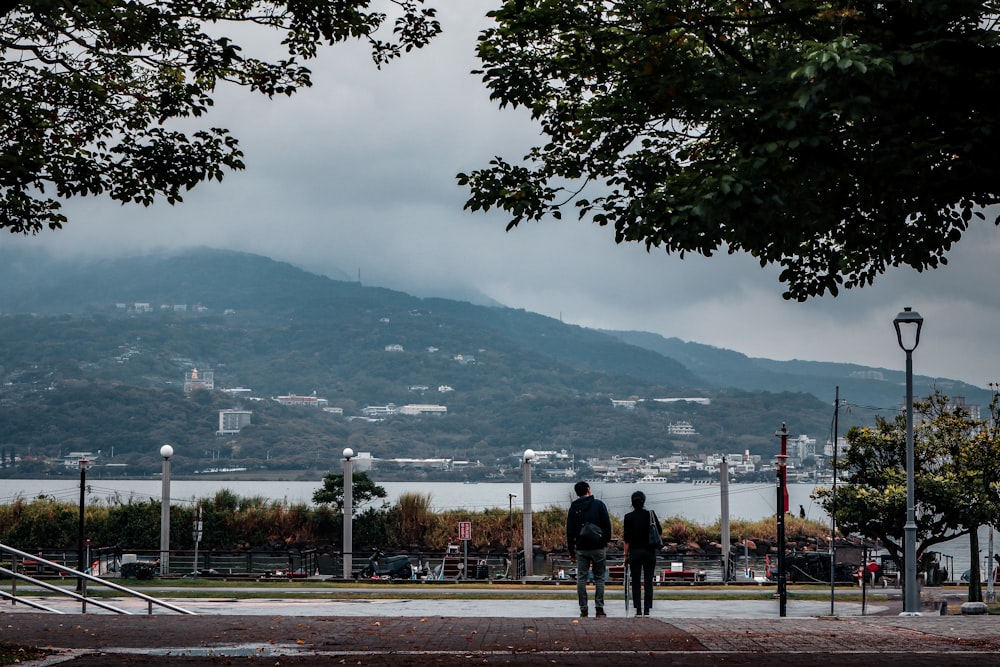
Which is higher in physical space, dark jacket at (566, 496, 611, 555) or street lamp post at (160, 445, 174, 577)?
dark jacket at (566, 496, 611, 555)

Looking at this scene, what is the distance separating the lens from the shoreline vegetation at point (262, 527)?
1523 inches

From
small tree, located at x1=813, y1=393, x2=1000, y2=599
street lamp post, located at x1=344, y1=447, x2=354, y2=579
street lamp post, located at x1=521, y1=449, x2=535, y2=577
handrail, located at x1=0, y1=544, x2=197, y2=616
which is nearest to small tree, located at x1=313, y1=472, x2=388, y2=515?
street lamp post, located at x1=344, y1=447, x2=354, y2=579

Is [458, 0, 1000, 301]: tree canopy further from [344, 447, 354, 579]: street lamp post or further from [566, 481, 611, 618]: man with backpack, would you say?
[344, 447, 354, 579]: street lamp post

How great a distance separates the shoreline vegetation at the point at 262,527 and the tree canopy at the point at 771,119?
88.1 ft

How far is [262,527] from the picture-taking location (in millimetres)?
39469

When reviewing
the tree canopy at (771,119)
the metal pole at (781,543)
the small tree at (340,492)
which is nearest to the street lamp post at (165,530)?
the small tree at (340,492)

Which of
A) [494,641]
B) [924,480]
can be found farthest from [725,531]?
[494,641]

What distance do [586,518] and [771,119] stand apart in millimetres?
7458

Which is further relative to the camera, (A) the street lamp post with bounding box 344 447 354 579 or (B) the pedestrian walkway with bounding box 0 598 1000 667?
(A) the street lamp post with bounding box 344 447 354 579

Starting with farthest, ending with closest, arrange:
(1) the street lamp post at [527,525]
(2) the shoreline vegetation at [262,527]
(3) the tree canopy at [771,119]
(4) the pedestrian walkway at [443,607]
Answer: (2) the shoreline vegetation at [262,527] → (1) the street lamp post at [527,525] → (4) the pedestrian walkway at [443,607] → (3) the tree canopy at [771,119]

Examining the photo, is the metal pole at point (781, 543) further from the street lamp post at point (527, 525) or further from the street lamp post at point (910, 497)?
the street lamp post at point (527, 525)

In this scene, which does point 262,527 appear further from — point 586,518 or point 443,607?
point 586,518

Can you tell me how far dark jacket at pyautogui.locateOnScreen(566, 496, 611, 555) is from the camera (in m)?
15.6

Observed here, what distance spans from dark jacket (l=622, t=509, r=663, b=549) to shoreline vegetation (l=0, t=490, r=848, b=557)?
21.7 m
